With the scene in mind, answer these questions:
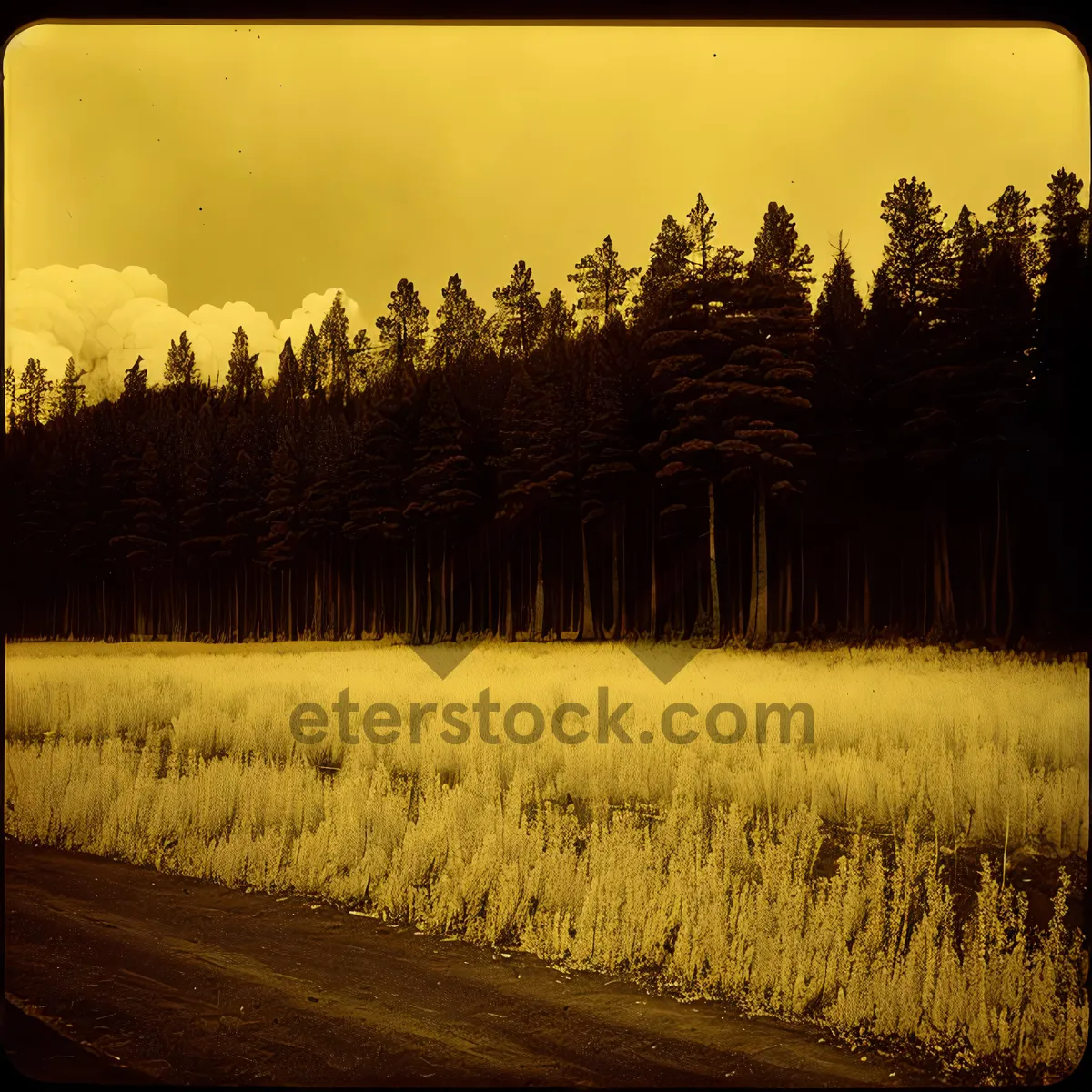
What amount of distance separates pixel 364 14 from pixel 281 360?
21.6 ft

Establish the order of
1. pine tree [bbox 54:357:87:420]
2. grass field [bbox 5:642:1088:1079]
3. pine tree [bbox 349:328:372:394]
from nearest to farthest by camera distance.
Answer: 1. grass field [bbox 5:642:1088:1079]
2. pine tree [bbox 54:357:87:420]
3. pine tree [bbox 349:328:372:394]

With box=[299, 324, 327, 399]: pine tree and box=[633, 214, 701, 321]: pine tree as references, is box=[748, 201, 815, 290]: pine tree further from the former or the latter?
box=[299, 324, 327, 399]: pine tree

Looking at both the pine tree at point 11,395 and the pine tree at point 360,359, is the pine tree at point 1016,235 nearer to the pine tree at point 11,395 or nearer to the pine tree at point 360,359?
the pine tree at point 360,359

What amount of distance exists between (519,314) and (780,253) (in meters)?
3.75

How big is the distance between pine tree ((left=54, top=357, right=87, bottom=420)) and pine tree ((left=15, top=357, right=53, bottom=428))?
252 millimetres

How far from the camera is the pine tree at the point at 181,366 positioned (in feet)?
32.0

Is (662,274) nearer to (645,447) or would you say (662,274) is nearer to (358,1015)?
(645,447)

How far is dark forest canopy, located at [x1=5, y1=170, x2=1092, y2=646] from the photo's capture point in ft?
36.3

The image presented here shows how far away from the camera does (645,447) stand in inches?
485

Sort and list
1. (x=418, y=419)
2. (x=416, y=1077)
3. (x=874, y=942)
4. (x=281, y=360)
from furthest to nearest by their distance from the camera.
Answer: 1. (x=418, y=419)
2. (x=281, y=360)
3. (x=874, y=942)
4. (x=416, y=1077)

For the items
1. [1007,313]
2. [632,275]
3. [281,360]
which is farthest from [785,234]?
[281,360]

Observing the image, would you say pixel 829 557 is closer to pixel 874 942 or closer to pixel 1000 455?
pixel 1000 455

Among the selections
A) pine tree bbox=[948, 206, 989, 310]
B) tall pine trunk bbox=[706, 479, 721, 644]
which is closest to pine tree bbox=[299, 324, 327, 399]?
tall pine trunk bbox=[706, 479, 721, 644]

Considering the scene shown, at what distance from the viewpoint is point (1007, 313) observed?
12.9m
